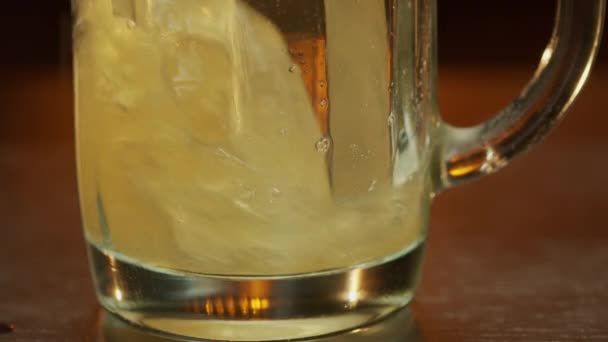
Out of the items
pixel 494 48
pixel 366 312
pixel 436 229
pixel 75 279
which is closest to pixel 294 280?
pixel 366 312

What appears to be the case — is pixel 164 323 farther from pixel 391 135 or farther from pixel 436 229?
→ pixel 436 229

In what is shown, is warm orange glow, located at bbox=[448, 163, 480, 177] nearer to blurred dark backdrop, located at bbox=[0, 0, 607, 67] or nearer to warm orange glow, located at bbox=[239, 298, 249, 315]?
warm orange glow, located at bbox=[239, 298, 249, 315]

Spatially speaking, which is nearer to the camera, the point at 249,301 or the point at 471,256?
the point at 249,301

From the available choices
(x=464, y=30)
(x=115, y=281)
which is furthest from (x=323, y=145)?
(x=464, y=30)

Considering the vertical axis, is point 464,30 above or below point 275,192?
below

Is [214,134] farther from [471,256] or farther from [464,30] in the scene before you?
[464,30]

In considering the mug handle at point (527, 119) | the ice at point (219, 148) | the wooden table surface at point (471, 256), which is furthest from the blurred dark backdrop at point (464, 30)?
the ice at point (219, 148)
